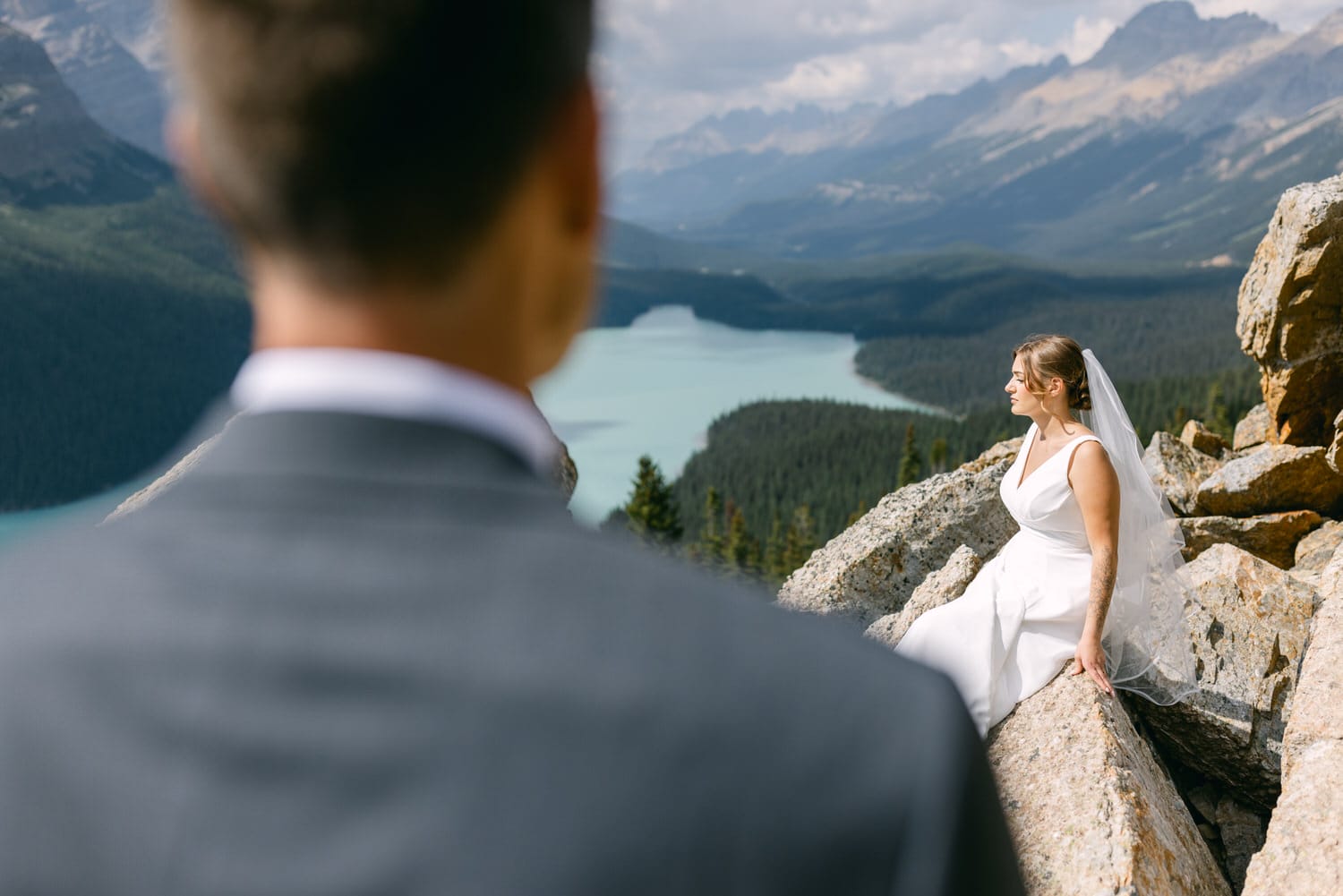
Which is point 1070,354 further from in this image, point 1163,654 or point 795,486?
point 795,486

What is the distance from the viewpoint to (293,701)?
1.02 meters

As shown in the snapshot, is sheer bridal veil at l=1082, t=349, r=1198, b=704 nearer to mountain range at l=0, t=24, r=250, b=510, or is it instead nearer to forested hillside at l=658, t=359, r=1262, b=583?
forested hillside at l=658, t=359, r=1262, b=583

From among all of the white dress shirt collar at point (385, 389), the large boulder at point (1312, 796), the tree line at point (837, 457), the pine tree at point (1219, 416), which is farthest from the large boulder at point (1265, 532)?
the tree line at point (837, 457)

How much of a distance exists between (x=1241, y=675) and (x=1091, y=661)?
135 centimetres

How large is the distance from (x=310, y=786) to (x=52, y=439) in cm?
14779

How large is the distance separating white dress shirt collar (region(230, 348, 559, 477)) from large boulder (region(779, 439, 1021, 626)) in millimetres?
7595

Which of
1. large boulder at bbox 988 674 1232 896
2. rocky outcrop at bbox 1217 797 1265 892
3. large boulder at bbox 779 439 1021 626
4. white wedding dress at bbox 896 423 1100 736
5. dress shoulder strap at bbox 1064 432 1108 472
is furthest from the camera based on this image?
large boulder at bbox 779 439 1021 626

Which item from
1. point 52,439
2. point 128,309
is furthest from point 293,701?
point 128,309

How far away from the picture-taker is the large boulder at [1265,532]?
1090 cm

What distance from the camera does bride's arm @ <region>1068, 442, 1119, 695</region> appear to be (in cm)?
664

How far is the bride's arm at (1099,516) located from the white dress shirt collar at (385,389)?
20.8 ft

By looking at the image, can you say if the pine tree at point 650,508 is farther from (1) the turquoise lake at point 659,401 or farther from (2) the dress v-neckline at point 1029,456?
(2) the dress v-neckline at point 1029,456

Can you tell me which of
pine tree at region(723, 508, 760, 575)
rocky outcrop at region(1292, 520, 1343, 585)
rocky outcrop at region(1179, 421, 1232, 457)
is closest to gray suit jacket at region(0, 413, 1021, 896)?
rocky outcrop at region(1292, 520, 1343, 585)

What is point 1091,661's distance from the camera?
252 inches
